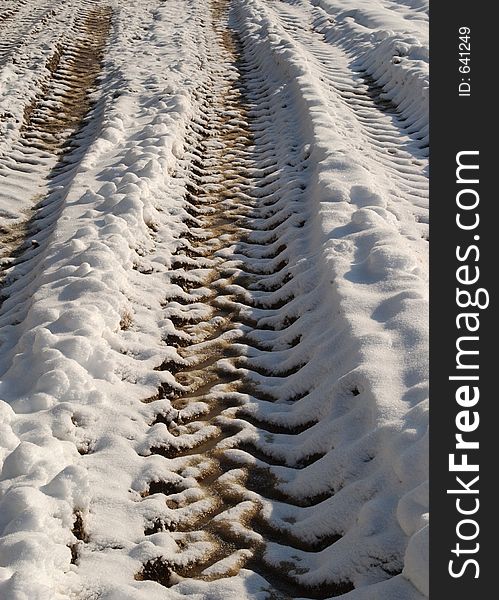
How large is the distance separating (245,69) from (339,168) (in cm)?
472

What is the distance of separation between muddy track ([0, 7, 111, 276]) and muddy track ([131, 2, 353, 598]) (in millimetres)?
1288

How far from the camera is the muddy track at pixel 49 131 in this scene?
605 centimetres

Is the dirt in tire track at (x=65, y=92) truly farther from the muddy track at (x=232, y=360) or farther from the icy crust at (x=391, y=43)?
the icy crust at (x=391, y=43)

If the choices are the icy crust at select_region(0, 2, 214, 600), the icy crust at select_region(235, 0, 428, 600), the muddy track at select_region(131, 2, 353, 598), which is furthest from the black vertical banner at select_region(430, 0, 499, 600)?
the icy crust at select_region(0, 2, 214, 600)

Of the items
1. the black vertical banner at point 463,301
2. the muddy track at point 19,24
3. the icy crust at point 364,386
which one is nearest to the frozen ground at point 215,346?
the icy crust at point 364,386

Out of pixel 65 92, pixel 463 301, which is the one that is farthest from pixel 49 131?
pixel 463 301

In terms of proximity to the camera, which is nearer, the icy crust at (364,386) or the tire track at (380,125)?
the icy crust at (364,386)

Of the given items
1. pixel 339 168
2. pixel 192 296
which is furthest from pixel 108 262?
pixel 339 168

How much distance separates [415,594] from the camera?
2441mm

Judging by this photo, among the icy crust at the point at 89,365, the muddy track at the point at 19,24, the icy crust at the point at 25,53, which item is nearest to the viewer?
the icy crust at the point at 89,365

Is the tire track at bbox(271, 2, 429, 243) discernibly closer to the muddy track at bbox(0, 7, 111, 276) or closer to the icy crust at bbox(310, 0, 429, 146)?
the icy crust at bbox(310, 0, 429, 146)

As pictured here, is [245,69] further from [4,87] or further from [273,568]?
[273,568]

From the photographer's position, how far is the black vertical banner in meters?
2.40

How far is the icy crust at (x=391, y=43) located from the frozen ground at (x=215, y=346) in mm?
107
